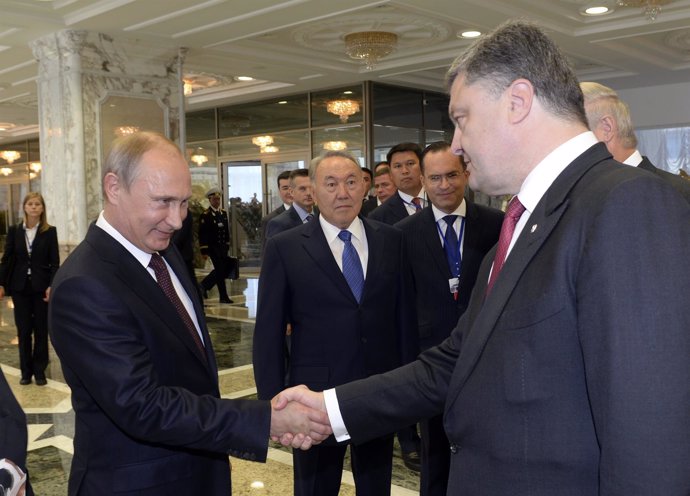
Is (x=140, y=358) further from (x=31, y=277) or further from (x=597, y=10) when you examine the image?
(x=597, y=10)

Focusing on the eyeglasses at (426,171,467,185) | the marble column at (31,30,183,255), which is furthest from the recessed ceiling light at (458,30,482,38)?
the eyeglasses at (426,171,467,185)

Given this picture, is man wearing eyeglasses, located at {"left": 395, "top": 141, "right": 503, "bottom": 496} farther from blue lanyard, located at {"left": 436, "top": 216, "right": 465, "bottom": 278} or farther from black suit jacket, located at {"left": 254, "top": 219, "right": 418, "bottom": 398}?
black suit jacket, located at {"left": 254, "top": 219, "right": 418, "bottom": 398}

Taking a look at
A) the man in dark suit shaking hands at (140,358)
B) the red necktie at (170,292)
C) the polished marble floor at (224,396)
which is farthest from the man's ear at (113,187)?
the polished marble floor at (224,396)

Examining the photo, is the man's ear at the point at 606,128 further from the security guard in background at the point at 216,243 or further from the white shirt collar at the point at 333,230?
the security guard in background at the point at 216,243

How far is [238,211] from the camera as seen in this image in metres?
15.4

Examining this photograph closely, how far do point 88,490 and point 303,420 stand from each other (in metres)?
0.73

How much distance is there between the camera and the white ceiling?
7500mm

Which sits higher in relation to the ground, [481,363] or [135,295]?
[135,295]

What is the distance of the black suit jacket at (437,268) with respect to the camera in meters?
3.44

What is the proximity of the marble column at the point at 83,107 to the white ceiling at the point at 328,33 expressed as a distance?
A: 0.24 m

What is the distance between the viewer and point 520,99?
143cm

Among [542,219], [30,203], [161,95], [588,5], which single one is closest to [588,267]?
[542,219]

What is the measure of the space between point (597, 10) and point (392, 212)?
189 inches

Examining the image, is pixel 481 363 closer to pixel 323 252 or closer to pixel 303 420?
pixel 303 420
